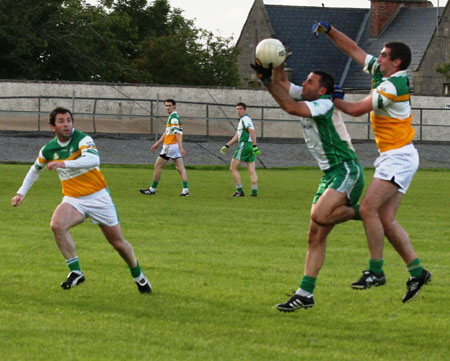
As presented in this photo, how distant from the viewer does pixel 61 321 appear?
8.87 m

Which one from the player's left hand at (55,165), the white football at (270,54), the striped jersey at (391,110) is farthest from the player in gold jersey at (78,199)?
the striped jersey at (391,110)

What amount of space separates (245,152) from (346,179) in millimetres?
14974

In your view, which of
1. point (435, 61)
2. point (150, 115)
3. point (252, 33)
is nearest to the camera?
point (150, 115)

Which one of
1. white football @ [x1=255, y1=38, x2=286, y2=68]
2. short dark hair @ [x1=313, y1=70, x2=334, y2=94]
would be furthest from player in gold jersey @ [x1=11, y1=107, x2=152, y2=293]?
short dark hair @ [x1=313, y1=70, x2=334, y2=94]

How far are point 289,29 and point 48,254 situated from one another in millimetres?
67735

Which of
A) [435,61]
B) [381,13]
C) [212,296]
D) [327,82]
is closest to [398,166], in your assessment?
[327,82]

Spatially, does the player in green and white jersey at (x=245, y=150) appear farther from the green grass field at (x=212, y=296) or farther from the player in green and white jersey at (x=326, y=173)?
the player in green and white jersey at (x=326, y=173)

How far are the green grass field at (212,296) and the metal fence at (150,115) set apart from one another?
22669 millimetres

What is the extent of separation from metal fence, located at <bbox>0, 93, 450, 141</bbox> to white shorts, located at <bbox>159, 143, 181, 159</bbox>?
58.5ft

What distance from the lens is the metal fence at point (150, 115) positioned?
41344 mm

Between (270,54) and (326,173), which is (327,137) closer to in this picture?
(326,173)

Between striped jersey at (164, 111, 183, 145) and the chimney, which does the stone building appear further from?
striped jersey at (164, 111, 183, 145)

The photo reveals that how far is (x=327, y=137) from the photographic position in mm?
9484

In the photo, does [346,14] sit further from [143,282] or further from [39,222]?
[143,282]
